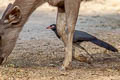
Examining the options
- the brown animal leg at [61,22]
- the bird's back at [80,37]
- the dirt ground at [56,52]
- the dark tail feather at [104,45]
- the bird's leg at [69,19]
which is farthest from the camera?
the dark tail feather at [104,45]

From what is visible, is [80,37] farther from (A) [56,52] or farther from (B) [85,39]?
(A) [56,52]

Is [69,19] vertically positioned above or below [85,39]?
above

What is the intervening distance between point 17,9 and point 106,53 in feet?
11.8

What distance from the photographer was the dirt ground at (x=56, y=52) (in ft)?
28.5

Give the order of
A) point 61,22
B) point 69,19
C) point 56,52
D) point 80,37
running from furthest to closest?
point 80,37 → point 56,52 → point 61,22 → point 69,19

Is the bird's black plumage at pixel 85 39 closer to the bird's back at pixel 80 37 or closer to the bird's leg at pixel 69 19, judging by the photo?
the bird's back at pixel 80 37

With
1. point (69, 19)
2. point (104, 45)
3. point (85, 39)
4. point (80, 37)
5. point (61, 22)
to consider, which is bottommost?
point (104, 45)

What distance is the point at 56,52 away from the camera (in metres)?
11.6

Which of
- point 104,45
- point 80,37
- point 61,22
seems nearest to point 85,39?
point 80,37

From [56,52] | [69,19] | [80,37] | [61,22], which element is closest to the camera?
[69,19]

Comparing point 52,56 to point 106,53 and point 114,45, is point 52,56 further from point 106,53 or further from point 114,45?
point 114,45

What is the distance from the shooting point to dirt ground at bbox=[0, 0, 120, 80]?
8695 mm

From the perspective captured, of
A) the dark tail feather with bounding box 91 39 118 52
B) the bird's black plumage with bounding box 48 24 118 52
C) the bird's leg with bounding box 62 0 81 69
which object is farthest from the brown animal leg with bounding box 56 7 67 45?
the dark tail feather with bounding box 91 39 118 52

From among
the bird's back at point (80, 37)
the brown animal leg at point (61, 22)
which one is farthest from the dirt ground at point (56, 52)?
the brown animal leg at point (61, 22)
